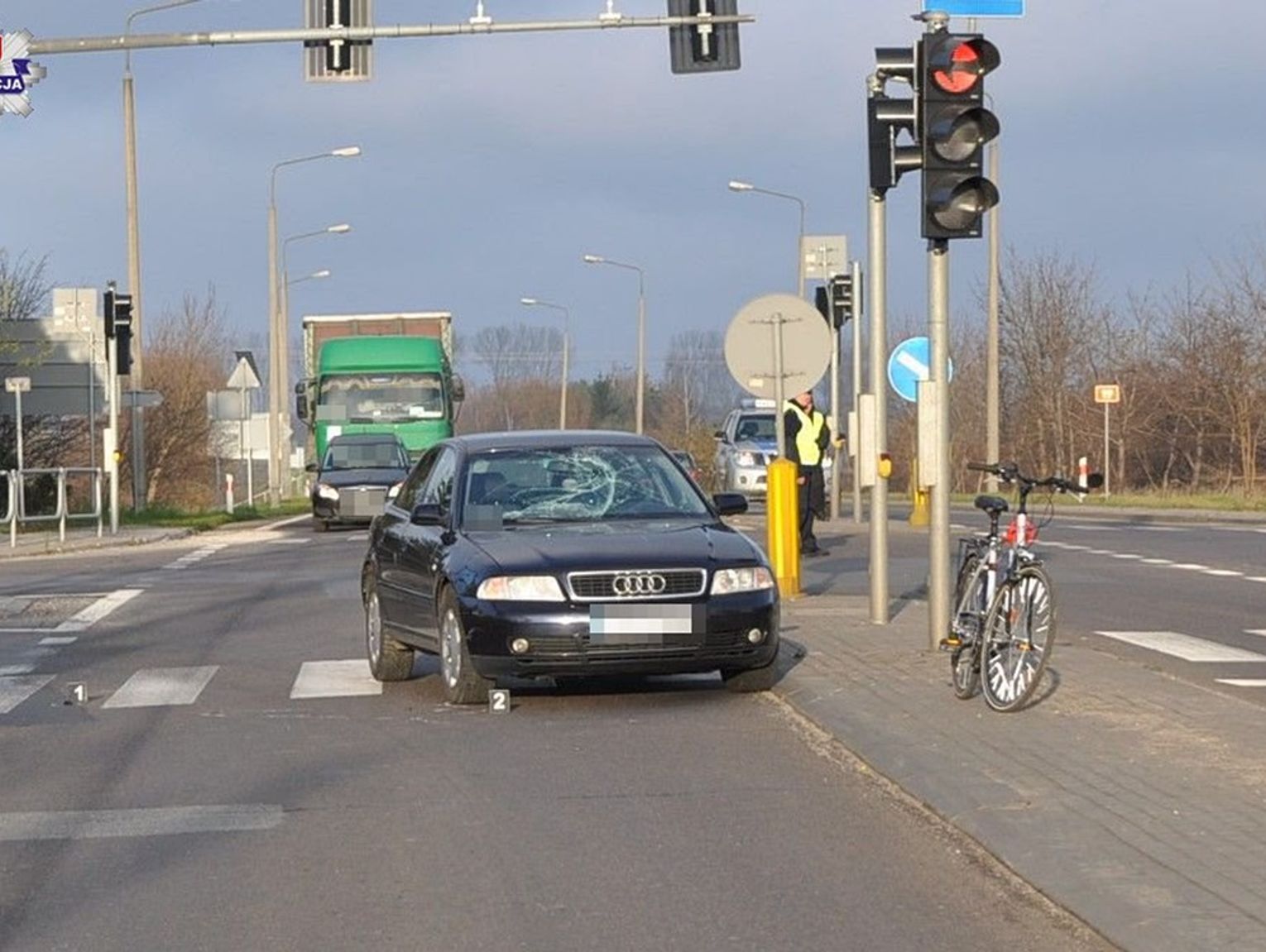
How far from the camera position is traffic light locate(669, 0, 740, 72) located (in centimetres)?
2284

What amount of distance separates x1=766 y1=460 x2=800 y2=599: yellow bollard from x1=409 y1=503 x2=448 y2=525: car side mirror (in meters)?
4.87

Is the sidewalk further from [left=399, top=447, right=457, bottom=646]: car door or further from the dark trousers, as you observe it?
the dark trousers

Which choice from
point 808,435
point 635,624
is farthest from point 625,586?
point 808,435

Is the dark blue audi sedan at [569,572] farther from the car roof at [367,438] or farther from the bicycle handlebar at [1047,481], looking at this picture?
the car roof at [367,438]

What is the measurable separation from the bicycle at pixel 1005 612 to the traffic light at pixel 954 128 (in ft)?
6.51

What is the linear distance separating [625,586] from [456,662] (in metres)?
1.09

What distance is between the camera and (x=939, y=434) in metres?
13.6

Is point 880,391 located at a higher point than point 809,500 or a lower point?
higher

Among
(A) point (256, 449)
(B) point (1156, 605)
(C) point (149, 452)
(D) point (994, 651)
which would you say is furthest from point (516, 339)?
(D) point (994, 651)

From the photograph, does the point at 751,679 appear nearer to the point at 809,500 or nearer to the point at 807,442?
the point at 809,500

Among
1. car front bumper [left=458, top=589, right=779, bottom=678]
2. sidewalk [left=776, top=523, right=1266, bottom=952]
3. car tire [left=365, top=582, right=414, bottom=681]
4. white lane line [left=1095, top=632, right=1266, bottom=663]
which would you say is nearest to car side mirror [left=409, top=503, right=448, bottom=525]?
car tire [left=365, top=582, right=414, bottom=681]

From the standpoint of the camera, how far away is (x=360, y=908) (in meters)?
7.39

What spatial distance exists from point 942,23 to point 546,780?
5870 millimetres

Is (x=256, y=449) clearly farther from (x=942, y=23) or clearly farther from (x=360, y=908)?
(x=360, y=908)
